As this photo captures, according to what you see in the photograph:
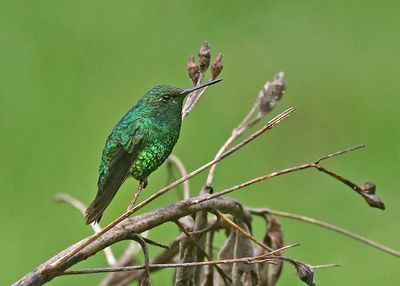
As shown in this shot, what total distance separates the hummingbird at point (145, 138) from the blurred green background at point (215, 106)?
1487 mm

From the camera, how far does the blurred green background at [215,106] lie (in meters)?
3.13

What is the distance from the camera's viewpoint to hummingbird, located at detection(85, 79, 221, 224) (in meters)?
1.29

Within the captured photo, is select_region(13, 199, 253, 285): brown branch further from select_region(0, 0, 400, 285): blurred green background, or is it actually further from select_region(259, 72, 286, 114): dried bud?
select_region(0, 0, 400, 285): blurred green background

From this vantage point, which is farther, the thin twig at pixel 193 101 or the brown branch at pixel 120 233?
the thin twig at pixel 193 101

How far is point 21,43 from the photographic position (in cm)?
408

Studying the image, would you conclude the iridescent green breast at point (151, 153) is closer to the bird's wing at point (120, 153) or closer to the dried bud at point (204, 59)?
the bird's wing at point (120, 153)

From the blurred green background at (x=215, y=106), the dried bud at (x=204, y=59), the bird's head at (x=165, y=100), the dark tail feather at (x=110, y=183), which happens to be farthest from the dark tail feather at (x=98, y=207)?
the blurred green background at (x=215, y=106)

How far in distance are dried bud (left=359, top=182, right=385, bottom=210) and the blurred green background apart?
59.0 inches

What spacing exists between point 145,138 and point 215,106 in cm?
243

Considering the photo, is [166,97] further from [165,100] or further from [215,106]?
[215,106]

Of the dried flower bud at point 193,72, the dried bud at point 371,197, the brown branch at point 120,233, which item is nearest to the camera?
the brown branch at point 120,233

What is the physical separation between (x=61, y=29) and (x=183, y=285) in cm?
296

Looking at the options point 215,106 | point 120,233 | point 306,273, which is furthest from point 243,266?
point 215,106

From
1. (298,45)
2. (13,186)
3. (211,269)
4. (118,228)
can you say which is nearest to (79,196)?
(13,186)
